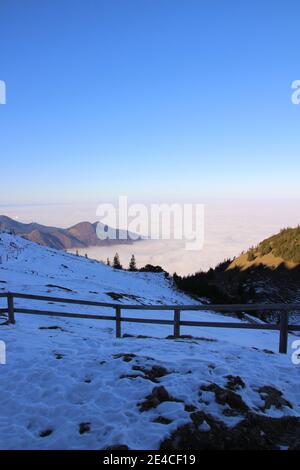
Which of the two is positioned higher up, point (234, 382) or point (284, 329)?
point (284, 329)

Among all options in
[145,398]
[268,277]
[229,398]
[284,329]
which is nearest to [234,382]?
[229,398]

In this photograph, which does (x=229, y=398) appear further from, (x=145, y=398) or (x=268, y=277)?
(x=268, y=277)

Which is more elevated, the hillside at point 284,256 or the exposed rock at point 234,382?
the exposed rock at point 234,382

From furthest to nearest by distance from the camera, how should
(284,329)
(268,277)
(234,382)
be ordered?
(268,277), (284,329), (234,382)

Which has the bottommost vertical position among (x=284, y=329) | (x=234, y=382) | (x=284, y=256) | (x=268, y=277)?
(x=268, y=277)

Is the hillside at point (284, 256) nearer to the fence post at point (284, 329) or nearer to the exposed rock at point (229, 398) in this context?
the fence post at point (284, 329)

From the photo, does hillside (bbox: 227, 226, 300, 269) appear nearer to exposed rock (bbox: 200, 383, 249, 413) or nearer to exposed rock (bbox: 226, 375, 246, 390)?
exposed rock (bbox: 226, 375, 246, 390)

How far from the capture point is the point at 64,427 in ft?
17.7

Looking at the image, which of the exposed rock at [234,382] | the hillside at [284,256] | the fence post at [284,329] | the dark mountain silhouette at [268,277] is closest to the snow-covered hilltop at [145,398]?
the exposed rock at [234,382]

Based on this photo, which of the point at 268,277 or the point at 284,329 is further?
the point at 268,277

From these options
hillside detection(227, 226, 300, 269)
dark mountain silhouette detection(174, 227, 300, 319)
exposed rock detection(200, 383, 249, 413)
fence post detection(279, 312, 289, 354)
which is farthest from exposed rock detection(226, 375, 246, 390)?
hillside detection(227, 226, 300, 269)

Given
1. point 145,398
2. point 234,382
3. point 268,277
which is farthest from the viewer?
point 268,277

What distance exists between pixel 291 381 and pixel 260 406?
1.67m
